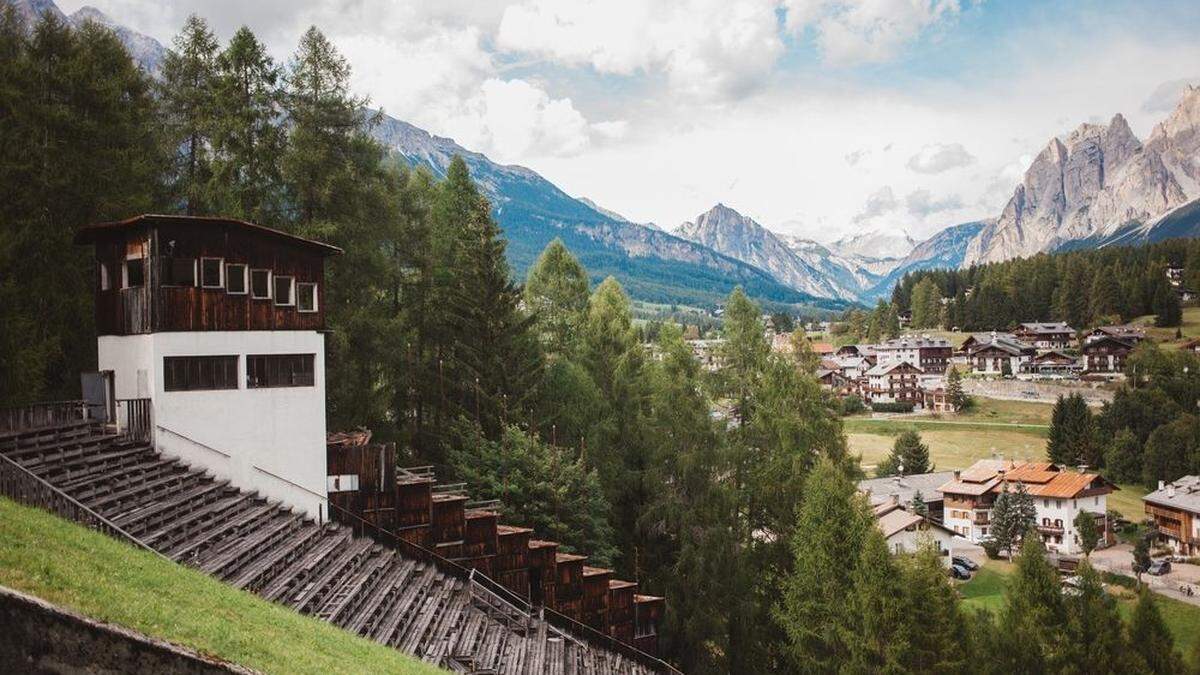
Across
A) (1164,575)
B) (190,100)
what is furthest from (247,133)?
(1164,575)

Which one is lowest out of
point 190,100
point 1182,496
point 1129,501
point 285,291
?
point 1129,501

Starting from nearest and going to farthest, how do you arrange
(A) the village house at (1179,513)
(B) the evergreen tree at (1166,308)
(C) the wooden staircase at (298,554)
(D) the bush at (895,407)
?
(C) the wooden staircase at (298,554), (A) the village house at (1179,513), (D) the bush at (895,407), (B) the evergreen tree at (1166,308)

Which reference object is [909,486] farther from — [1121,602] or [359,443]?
[359,443]

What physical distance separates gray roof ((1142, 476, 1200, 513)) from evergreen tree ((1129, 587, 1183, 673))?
41.9 meters

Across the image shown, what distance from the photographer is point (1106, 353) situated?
13088cm

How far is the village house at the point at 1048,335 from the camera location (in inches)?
5822

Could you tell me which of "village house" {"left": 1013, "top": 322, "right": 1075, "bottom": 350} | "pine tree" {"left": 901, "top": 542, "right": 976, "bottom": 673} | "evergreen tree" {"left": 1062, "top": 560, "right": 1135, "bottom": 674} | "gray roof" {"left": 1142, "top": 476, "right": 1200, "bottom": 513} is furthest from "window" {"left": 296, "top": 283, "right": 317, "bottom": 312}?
"village house" {"left": 1013, "top": 322, "right": 1075, "bottom": 350}

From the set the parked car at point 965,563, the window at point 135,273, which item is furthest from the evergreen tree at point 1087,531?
the window at point 135,273

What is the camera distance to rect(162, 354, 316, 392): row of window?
2017cm

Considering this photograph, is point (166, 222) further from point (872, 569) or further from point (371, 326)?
point (872, 569)

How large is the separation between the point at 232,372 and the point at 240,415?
3.81 ft

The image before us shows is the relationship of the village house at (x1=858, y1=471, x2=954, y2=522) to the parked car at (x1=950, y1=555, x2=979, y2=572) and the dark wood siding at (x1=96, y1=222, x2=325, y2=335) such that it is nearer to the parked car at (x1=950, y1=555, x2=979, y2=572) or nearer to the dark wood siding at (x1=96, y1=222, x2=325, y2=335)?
the parked car at (x1=950, y1=555, x2=979, y2=572)

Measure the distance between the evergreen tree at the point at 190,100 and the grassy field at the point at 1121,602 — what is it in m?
40.2

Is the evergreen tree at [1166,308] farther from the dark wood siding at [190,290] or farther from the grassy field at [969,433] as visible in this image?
the dark wood siding at [190,290]
